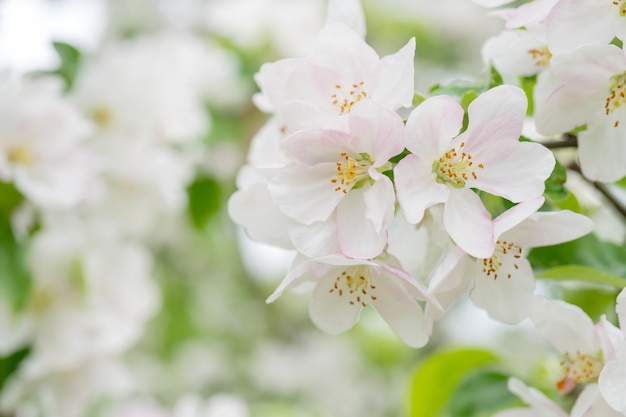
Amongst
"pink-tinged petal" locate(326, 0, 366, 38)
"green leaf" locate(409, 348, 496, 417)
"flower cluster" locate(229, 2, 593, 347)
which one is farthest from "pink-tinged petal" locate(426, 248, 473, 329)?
"green leaf" locate(409, 348, 496, 417)

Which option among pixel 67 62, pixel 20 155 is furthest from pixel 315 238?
pixel 67 62

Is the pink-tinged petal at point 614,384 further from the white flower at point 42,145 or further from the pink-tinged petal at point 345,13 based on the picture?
the white flower at point 42,145

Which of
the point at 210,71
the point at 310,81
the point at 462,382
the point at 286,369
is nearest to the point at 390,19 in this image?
the point at 210,71

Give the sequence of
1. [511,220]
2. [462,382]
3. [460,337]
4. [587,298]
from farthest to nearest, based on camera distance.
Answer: [460,337] < [587,298] < [462,382] < [511,220]

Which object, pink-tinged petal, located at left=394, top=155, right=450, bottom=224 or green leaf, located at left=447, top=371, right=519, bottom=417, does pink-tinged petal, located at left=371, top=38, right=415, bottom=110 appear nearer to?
pink-tinged petal, located at left=394, top=155, right=450, bottom=224

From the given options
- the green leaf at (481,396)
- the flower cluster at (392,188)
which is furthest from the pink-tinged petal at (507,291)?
the green leaf at (481,396)

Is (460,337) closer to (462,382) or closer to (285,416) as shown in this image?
(285,416)
